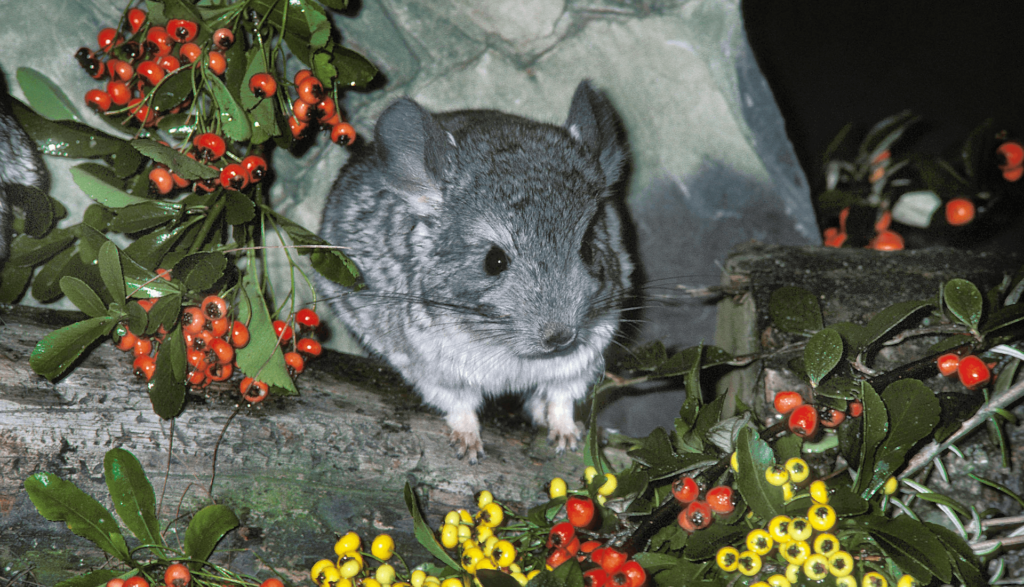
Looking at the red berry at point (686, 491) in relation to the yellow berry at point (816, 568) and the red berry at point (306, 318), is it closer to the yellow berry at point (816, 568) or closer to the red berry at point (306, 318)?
the yellow berry at point (816, 568)

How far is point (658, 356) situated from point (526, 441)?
63 cm

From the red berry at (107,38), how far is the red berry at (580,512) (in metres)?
2.26

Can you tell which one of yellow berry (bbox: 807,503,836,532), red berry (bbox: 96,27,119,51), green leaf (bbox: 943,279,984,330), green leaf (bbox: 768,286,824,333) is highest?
red berry (bbox: 96,27,119,51)

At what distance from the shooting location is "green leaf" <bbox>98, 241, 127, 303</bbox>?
194 centimetres

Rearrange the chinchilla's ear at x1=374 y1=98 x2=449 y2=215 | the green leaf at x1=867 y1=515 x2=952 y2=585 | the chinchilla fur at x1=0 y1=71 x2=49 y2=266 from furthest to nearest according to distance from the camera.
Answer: the chinchilla's ear at x1=374 y1=98 x2=449 y2=215
the chinchilla fur at x1=0 y1=71 x2=49 y2=266
the green leaf at x1=867 y1=515 x2=952 y2=585

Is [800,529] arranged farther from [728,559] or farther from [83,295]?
[83,295]

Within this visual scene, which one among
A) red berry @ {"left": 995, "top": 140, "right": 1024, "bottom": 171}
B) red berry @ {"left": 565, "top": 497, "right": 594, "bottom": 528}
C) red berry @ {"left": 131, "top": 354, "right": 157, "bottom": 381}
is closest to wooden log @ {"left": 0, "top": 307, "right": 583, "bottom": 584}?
red berry @ {"left": 131, "top": 354, "right": 157, "bottom": 381}

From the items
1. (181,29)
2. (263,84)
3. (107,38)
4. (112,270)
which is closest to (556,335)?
(263,84)

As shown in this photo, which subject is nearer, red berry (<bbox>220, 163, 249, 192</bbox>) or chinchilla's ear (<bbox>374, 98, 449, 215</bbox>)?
red berry (<bbox>220, 163, 249, 192</bbox>)

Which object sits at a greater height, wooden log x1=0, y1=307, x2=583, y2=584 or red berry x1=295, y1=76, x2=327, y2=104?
red berry x1=295, y1=76, x2=327, y2=104

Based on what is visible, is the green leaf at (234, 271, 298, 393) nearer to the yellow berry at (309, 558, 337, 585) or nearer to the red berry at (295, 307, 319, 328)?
the red berry at (295, 307, 319, 328)

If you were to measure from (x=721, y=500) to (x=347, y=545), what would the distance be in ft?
3.63

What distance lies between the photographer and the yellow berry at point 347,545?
195 cm

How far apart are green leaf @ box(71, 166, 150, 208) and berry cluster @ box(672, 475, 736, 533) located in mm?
1943
